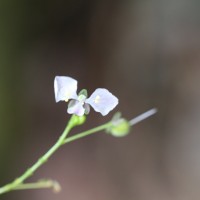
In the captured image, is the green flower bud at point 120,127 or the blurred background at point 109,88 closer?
the green flower bud at point 120,127

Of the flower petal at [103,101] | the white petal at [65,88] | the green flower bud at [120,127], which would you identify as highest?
the white petal at [65,88]

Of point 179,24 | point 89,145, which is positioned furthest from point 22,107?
point 179,24

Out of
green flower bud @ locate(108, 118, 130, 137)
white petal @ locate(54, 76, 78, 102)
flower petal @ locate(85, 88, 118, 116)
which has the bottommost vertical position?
green flower bud @ locate(108, 118, 130, 137)

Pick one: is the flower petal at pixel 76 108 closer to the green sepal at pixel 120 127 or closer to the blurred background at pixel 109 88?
the green sepal at pixel 120 127

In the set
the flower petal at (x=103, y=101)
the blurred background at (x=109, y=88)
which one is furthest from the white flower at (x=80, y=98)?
the blurred background at (x=109, y=88)

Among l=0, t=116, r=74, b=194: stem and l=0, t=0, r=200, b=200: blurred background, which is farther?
l=0, t=0, r=200, b=200: blurred background

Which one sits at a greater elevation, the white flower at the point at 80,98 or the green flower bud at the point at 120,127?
the white flower at the point at 80,98

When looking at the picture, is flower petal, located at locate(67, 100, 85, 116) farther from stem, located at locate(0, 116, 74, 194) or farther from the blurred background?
the blurred background

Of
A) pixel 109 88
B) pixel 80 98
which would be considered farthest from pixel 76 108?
pixel 109 88

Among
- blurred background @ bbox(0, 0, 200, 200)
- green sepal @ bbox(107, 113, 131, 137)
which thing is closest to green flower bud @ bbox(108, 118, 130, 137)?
green sepal @ bbox(107, 113, 131, 137)
